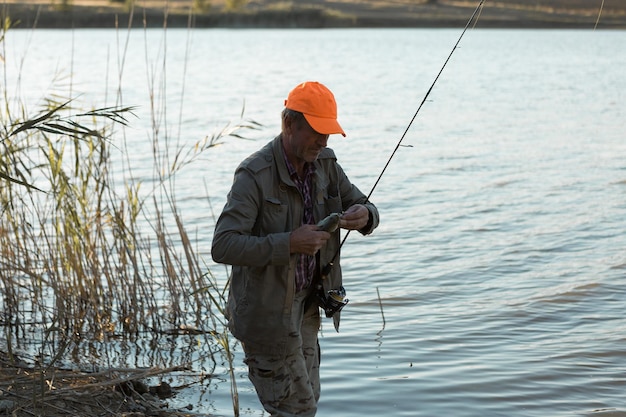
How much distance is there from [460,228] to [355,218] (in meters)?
6.20

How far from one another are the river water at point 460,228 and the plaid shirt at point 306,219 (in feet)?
5.21

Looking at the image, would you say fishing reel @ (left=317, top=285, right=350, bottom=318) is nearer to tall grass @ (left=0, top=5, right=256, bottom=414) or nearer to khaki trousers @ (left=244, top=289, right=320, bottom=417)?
khaki trousers @ (left=244, top=289, right=320, bottom=417)

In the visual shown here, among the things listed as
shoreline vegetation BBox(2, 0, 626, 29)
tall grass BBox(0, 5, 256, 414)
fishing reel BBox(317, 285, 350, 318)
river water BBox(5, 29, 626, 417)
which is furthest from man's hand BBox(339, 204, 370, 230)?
shoreline vegetation BBox(2, 0, 626, 29)

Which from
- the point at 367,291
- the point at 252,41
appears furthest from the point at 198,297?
the point at 252,41

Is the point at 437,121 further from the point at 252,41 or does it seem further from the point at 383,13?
the point at 383,13

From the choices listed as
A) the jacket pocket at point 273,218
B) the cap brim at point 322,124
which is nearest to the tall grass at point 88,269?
the jacket pocket at point 273,218

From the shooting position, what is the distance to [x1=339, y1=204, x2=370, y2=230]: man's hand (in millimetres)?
3357

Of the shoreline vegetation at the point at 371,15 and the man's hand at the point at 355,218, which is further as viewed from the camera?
the shoreline vegetation at the point at 371,15

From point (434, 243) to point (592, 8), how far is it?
43366 millimetres

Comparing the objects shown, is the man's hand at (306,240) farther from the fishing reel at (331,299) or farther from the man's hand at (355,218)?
the fishing reel at (331,299)

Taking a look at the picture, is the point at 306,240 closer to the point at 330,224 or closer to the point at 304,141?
the point at 330,224


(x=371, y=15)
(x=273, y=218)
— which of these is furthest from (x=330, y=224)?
(x=371, y=15)

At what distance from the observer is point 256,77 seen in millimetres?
24266

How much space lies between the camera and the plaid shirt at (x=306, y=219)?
11.3 ft
